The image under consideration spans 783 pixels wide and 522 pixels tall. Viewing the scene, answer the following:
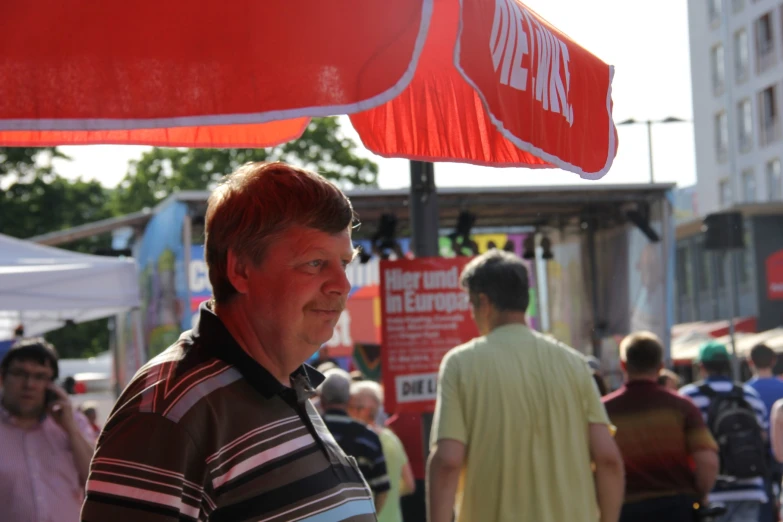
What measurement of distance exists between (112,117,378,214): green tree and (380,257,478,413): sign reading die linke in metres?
32.2

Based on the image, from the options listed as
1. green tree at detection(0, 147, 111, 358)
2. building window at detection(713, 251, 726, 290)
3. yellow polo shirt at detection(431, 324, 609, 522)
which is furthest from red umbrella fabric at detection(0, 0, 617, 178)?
building window at detection(713, 251, 726, 290)

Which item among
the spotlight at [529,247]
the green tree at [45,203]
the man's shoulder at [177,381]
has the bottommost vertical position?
the man's shoulder at [177,381]

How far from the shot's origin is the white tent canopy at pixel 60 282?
23.8ft

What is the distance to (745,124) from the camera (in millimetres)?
54969

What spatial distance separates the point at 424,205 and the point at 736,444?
244 centimetres

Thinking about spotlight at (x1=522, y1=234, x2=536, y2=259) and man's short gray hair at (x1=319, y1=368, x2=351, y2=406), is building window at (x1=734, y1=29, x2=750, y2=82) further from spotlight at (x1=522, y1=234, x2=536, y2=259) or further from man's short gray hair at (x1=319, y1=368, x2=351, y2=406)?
man's short gray hair at (x1=319, y1=368, x2=351, y2=406)

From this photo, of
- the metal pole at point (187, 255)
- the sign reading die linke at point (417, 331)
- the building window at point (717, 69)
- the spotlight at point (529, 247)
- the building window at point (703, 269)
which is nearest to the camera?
the sign reading die linke at point (417, 331)

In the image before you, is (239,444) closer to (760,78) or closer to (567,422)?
(567,422)

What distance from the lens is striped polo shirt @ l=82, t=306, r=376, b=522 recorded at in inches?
68.9

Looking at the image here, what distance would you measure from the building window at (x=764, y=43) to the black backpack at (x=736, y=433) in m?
47.6

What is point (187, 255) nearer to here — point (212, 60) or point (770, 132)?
point (212, 60)

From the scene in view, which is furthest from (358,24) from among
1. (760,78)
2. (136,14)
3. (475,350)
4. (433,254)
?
(760,78)

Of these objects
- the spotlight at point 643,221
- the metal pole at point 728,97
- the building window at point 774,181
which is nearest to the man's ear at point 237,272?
the spotlight at point 643,221

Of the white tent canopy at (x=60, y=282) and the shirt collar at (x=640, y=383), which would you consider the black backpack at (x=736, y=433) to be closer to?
the shirt collar at (x=640, y=383)
